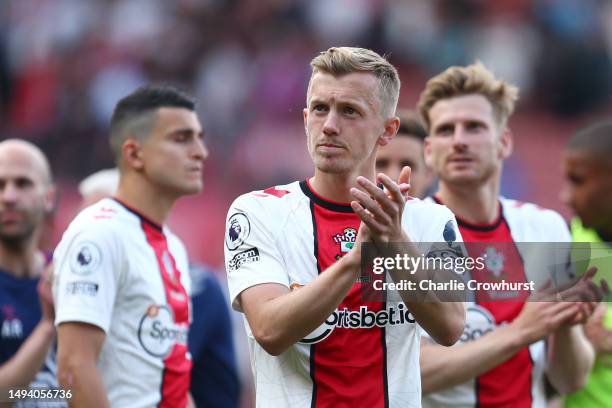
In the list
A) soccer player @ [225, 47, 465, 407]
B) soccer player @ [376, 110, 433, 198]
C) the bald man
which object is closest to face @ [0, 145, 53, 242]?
the bald man

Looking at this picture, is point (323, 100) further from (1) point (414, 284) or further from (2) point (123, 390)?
(2) point (123, 390)

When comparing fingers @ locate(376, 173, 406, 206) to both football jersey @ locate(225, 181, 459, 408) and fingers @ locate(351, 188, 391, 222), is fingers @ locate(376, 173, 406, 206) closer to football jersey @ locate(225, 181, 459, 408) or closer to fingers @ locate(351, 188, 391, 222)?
fingers @ locate(351, 188, 391, 222)

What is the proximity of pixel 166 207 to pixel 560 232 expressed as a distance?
7.46 feet

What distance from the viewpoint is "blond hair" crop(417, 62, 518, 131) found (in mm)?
6051

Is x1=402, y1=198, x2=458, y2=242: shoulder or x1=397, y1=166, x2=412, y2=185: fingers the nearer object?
x1=397, y1=166, x2=412, y2=185: fingers

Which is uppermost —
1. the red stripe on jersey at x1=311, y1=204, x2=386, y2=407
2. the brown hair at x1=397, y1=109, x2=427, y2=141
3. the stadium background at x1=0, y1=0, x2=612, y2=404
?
the stadium background at x1=0, y1=0, x2=612, y2=404

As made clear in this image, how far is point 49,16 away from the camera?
54.7 feet

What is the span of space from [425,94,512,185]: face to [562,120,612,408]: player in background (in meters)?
0.45

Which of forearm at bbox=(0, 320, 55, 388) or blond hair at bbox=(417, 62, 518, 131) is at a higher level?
blond hair at bbox=(417, 62, 518, 131)

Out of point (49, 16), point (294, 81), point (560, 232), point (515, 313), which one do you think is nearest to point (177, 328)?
point (515, 313)

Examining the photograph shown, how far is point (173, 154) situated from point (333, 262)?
2.00 m

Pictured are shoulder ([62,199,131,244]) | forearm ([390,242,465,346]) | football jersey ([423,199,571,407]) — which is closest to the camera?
forearm ([390,242,465,346])

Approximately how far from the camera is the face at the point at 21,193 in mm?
6438

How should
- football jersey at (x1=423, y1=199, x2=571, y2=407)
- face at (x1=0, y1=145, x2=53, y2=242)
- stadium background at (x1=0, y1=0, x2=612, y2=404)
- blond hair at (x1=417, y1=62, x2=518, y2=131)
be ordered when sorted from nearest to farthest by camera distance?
football jersey at (x1=423, y1=199, x2=571, y2=407)
blond hair at (x1=417, y1=62, x2=518, y2=131)
face at (x1=0, y1=145, x2=53, y2=242)
stadium background at (x1=0, y1=0, x2=612, y2=404)
